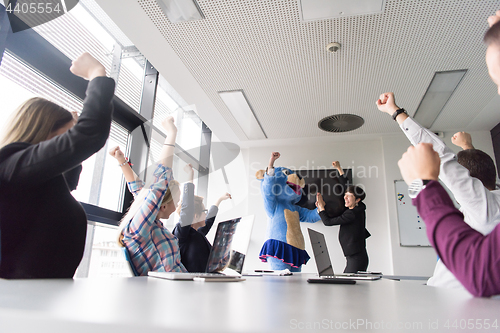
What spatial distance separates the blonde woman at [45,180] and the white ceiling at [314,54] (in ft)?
6.11

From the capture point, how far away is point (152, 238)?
1600 mm

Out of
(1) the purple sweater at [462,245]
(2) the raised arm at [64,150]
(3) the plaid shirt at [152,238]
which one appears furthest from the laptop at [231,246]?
(1) the purple sweater at [462,245]

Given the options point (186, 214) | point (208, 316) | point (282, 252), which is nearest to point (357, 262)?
point (282, 252)

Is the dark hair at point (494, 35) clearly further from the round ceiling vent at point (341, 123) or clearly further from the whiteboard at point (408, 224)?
the whiteboard at point (408, 224)

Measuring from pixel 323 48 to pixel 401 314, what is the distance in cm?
290

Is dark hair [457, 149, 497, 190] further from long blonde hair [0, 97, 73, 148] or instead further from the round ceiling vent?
the round ceiling vent

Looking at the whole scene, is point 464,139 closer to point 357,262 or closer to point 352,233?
→ point 352,233

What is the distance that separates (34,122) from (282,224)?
2358 mm

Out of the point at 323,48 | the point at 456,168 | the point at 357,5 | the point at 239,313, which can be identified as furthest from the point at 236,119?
the point at 239,313

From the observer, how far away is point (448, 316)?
46 centimetres

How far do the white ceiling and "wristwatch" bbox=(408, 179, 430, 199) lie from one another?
2.16 metres

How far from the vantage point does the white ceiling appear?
2578mm

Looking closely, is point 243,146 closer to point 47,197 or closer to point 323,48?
point 323,48

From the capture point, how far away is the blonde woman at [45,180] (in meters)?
0.85
